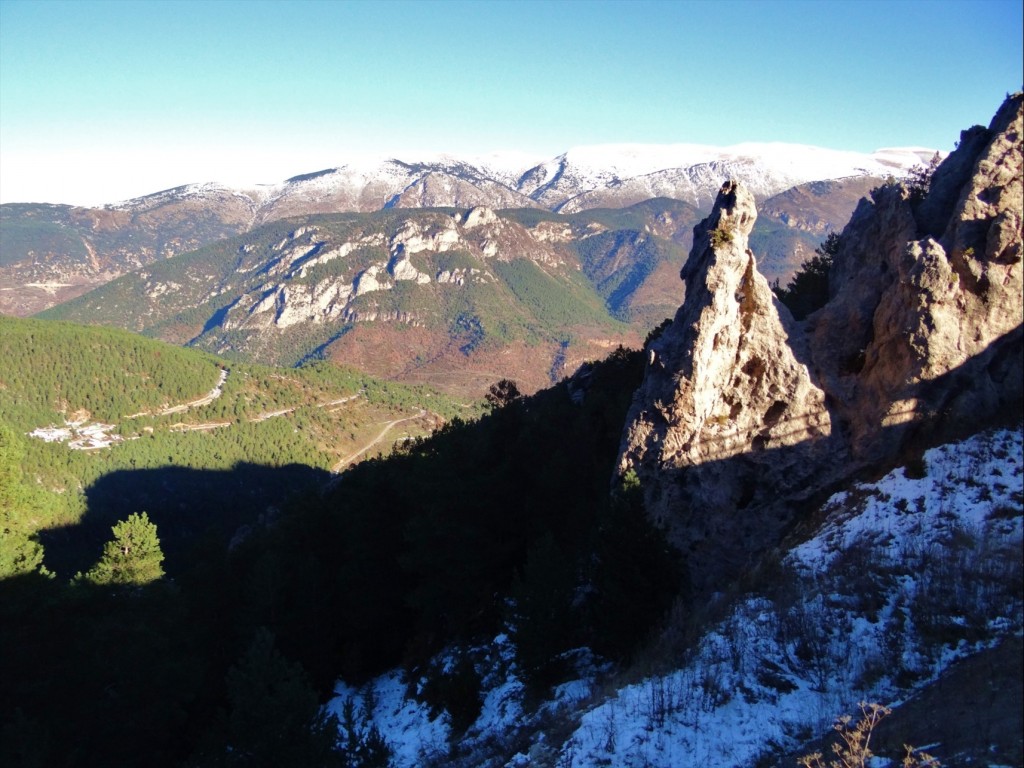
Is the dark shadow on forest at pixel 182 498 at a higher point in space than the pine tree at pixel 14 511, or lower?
lower

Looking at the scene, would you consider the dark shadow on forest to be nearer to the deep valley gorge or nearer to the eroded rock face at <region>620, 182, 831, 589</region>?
the deep valley gorge

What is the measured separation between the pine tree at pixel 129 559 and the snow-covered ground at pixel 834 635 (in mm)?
16244

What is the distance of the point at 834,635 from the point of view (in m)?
11.5

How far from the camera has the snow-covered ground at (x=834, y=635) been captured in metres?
10.1

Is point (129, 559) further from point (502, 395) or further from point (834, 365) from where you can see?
point (834, 365)

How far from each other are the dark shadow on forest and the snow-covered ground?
296 ft

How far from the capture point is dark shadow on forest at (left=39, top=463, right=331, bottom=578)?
96.9m

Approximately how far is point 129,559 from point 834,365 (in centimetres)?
2716

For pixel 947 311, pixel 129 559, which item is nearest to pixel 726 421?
pixel 947 311

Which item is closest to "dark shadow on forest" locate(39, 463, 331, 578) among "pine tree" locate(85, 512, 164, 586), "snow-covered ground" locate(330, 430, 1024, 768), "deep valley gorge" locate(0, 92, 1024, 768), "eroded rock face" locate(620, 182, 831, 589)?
"pine tree" locate(85, 512, 164, 586)

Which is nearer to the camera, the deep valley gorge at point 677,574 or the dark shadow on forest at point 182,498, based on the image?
the deep valley gorge at point 677,574

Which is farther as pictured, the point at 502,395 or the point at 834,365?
the point at 502,395

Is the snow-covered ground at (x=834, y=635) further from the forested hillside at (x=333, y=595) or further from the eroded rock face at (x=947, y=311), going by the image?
the forested hillside at (x=333, y=595)

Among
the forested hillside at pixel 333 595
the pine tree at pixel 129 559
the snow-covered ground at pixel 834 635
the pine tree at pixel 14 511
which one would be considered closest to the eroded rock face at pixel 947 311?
the snow-covered ground at pixel 834 635
